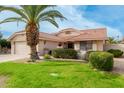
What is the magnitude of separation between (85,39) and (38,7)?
9505mm

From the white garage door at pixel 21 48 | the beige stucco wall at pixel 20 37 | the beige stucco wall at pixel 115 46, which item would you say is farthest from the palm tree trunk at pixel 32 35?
the beige stucco wall at pixel 115 46

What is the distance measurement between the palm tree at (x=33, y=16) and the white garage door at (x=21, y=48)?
29.0 feet

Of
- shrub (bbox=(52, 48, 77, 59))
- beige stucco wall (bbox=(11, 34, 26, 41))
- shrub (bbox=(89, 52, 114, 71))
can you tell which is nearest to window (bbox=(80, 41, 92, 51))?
shrub (bbox=(52, 48, 77, 59))

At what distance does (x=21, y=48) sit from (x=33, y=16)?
11.4 meters

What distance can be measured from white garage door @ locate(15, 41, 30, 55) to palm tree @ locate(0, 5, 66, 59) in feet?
29.0

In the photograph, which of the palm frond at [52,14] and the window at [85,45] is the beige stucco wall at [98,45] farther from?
the palm frond at [52,14]

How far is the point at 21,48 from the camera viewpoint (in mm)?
28344

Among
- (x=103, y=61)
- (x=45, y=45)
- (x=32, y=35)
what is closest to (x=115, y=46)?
(x=45, y=45)

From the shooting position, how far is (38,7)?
17.7 metres

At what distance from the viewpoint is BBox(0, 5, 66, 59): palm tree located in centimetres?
1755

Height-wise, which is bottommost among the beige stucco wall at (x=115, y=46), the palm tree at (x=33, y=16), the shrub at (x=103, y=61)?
A: the shrub at (x=103, y=61)

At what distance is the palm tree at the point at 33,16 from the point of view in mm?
17547

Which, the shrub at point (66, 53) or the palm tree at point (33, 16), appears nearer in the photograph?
the palm tree at point (33, 16)
